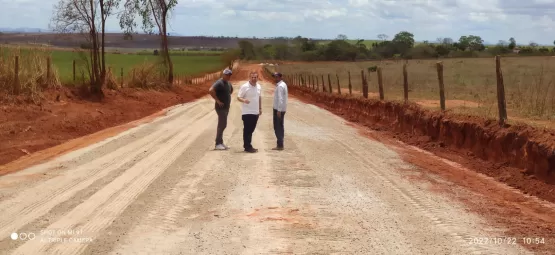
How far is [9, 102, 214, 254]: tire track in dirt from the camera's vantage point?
21.9 ft

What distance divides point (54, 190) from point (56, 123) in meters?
10.1

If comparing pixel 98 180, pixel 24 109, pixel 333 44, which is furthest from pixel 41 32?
pixel 333 44

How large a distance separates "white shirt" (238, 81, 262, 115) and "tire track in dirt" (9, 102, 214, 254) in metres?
1.77

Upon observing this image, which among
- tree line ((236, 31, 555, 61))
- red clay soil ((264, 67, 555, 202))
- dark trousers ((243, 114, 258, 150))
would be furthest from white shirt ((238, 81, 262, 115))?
tree line ((236, 31, 555, 61))

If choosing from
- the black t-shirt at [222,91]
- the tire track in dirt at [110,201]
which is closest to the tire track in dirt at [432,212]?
the black t-shirt at [222,91]

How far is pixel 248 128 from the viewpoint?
13.9m

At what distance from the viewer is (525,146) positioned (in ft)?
36.7

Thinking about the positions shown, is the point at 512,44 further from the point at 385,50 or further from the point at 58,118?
the point at 58,118

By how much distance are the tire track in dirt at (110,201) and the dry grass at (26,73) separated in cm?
853

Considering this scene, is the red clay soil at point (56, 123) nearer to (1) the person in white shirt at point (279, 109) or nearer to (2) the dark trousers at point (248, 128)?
(2) the dark trousers at point (248, 128)

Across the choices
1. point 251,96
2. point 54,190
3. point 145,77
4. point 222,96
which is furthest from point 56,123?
point 145,77

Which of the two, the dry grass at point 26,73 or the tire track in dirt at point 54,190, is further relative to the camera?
the dry grass at point 26,73

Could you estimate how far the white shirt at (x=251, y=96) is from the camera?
14.0 metres

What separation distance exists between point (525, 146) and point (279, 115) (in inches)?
211
